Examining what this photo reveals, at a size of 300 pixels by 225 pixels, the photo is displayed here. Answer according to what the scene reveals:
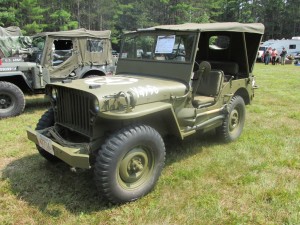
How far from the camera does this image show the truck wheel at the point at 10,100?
662 centimetres

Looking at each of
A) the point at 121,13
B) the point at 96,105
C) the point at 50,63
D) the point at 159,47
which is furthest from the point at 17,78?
the point at 121,13

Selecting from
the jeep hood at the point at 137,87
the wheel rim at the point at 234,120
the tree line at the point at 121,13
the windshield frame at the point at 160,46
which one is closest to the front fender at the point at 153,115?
the jeep hood at the point at 137,87

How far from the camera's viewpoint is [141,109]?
10.8ft

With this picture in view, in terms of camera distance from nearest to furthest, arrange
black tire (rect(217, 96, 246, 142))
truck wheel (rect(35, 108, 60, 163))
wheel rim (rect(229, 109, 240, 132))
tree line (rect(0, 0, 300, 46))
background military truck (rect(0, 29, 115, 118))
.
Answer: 1. truck wheel (rect(35, 108, 60, 163))
2. black tire (rect(217, 96, 246, 142))
3. wheel rim (rect(229, 109, 240, 132))
4. background military truck (rect(0, 29, 115, 118))
5. tree line (rect(0, 0, 300, 46))

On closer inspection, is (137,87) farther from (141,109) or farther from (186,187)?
(186,187)

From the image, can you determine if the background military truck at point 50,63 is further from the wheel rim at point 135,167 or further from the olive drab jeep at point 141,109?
the wheel rim at point 135,167

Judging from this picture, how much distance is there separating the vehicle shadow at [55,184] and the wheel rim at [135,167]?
304 mm

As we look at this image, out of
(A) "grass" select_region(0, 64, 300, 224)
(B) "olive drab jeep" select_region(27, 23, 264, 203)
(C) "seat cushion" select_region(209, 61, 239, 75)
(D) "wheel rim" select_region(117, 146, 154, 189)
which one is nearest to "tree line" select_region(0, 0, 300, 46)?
(C) "seat cushion" select_region(209, 61, 239, 75)

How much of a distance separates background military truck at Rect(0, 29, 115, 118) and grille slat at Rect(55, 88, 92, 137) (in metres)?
3.43

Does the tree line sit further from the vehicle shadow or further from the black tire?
the vehicle shadow

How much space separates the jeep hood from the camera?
3.30 metres

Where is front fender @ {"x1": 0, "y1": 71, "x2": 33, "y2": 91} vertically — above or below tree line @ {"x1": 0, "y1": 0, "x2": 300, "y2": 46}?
below

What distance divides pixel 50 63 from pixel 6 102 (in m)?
1.41

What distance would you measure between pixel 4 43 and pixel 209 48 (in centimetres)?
827
